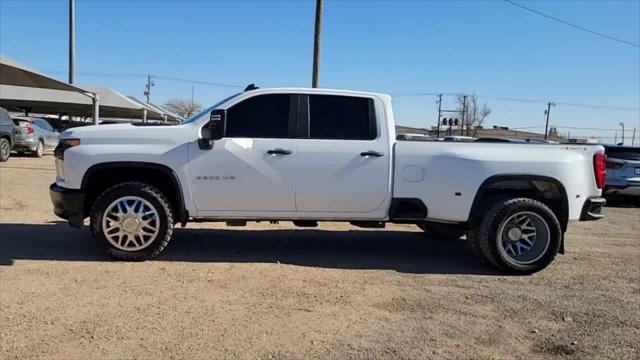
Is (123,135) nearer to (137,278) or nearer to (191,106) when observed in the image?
(137,278)

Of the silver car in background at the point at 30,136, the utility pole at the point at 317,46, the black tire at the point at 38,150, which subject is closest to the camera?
the utility pole at the point at 317,46

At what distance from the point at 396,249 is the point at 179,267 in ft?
9.53

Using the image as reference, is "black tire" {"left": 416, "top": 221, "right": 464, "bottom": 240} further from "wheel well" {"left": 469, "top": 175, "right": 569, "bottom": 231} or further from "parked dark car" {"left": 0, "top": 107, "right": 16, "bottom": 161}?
"parked dark car" {"left": 0, "top": 107, "right": 16, "bottom": 161}

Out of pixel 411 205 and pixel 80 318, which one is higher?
pixel 411 205

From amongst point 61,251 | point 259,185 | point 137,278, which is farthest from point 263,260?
point 61,251

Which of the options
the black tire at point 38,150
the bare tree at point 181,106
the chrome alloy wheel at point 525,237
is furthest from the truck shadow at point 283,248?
the bare tree at point 181,106

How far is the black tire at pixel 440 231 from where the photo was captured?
763 centimetres

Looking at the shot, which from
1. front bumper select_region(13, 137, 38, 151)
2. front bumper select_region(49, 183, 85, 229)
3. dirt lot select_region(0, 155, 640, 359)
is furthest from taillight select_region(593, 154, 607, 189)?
front bumper select_region(13, 137, 38, 151)

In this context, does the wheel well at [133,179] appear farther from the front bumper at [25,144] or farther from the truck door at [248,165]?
the front bumper at [25,144]

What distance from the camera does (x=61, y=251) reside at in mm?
6742

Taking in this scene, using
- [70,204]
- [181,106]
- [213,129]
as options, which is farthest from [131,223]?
[181,106]

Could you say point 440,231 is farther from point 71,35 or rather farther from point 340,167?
point 71,35

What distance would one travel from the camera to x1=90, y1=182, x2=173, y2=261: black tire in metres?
6.25

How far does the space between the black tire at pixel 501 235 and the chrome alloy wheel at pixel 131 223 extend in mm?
3687
